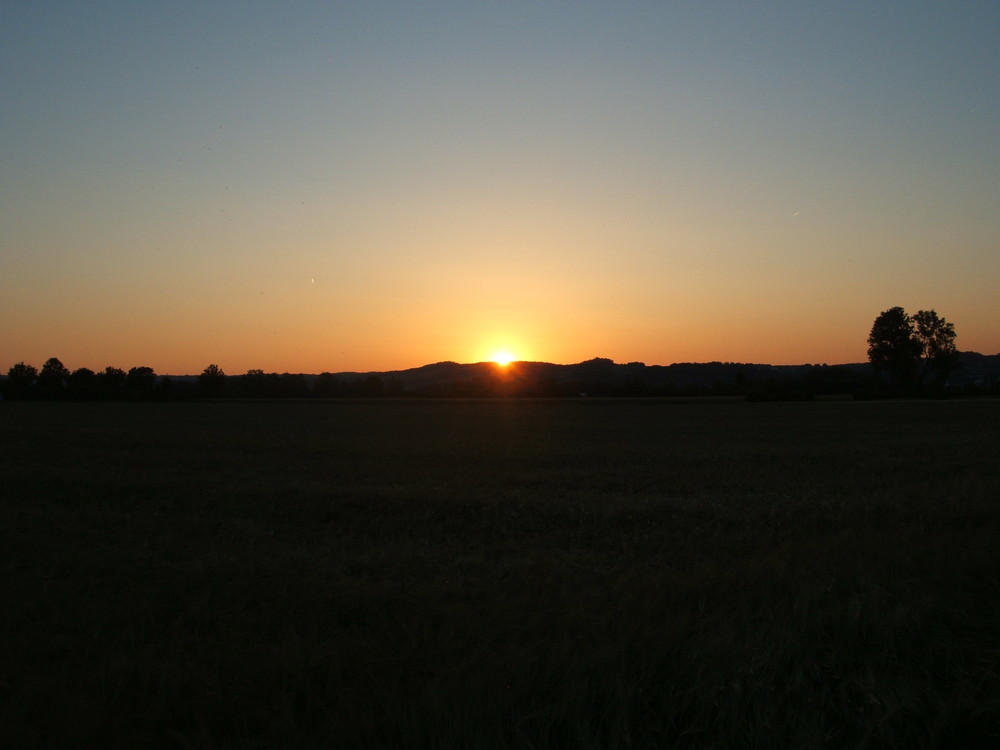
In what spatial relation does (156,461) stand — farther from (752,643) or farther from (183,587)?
(752,643)

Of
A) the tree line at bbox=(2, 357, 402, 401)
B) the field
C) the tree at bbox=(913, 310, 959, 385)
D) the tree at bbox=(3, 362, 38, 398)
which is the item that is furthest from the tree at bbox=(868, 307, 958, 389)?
the tree at bbox=(3, 362, 38, 398)

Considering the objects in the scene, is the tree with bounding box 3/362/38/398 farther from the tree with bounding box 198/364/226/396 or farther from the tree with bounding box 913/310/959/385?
the tree with bounding box 913/310/959/385

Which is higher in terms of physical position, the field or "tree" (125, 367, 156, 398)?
"tree" (125, 367, 156, 398)

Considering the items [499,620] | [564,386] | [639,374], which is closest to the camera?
[499,620]

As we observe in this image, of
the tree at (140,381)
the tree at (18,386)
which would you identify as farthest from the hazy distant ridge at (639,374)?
the tree at (18,386)

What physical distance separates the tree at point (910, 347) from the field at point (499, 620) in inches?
4028

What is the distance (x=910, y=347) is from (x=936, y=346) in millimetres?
4971

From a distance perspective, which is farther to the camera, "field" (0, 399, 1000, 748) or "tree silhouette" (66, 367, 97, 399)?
"tree silhouette" (66, 367, 97, 399)

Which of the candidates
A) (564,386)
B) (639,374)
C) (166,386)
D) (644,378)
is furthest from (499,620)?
(639,374)

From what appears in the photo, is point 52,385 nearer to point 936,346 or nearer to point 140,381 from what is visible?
point 140,381

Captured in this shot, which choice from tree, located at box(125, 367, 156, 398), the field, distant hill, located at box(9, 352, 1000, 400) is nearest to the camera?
the field

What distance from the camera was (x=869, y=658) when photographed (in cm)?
417

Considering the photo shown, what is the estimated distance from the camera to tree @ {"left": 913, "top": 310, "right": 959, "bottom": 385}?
Answer: 103812 mm

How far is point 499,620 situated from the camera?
568 centimetres
